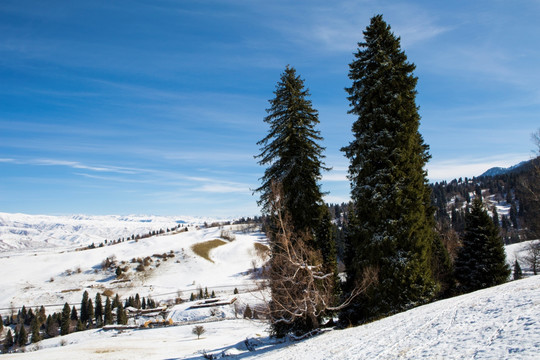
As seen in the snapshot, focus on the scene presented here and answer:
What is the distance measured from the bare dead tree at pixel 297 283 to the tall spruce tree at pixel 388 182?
51.5 inches

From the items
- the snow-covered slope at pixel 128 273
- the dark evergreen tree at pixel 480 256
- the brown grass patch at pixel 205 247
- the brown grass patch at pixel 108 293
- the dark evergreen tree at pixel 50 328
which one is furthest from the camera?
the brown grass patch at pixel 205 247

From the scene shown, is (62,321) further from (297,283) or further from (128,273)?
(297,283)

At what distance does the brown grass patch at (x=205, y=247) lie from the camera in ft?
511

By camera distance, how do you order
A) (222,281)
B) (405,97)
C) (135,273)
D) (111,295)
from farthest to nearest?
(135,273)
(222,281)
(111,295)
(405,97)

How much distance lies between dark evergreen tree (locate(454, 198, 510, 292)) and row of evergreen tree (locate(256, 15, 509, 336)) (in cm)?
918

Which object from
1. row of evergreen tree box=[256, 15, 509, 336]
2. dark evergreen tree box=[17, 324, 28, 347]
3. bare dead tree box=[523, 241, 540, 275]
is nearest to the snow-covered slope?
dark evergreen tree box=[17, 324, 28, 347]

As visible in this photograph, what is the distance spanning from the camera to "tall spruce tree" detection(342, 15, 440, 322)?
54.8ft

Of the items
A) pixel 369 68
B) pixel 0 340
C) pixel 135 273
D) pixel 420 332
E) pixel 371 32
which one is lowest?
pixel 0 340

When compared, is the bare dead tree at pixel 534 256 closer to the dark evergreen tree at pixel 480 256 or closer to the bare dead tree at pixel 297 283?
the dark evergreen tree at pixel 480 256

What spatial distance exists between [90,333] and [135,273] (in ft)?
225

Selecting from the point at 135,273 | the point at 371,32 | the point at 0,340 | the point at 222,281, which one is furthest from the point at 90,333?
the point at 371,32

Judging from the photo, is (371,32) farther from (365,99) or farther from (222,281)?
(222,281)

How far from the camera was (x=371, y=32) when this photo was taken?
1952 cm

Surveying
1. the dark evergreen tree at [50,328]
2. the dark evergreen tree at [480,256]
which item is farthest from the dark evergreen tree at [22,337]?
the dark evergreen tree at [480,256]
